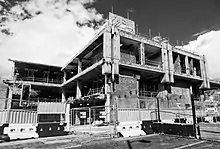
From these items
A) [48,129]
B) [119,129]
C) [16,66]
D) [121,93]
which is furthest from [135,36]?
[16,66]

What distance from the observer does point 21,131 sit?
11.8 metres

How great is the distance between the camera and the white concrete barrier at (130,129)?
11799 millimetres

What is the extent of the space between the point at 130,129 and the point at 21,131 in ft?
26.4

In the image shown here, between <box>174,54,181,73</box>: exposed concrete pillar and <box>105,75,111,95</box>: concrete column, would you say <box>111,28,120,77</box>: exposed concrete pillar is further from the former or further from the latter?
<box>174,54,181,73</box>: exposed concrete pillar

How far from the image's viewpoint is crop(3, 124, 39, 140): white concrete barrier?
11078 mm

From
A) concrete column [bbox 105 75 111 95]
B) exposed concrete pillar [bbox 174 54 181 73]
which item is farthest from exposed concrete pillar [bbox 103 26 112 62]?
exposed concrete pillar [bbox 174 54 181 73]

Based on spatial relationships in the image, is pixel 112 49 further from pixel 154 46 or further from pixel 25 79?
pixel 25 79

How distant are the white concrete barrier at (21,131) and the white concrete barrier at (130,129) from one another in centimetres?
608

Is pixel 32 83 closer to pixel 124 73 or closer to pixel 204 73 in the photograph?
pixel 124 73

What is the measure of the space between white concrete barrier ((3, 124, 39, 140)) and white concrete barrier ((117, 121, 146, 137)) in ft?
19.9

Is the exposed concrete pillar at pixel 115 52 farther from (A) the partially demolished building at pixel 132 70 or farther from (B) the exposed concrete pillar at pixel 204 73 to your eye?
(B) the exposed concrete pillar at pixel 204 73

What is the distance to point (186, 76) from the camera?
30.0 metres

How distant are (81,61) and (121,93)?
1373 cm

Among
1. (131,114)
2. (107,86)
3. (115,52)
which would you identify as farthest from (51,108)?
(115,52)
